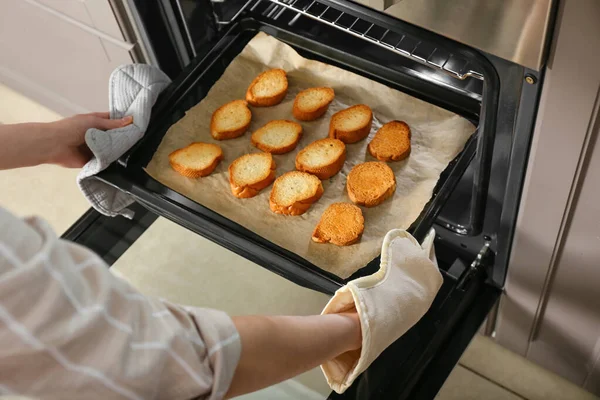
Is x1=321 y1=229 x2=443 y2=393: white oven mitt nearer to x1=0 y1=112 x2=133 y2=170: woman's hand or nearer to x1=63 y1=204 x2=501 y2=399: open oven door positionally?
x1=63 y1=204 x2=501 y2=399: open oven door

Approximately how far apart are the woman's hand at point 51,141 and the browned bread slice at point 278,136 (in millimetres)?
206

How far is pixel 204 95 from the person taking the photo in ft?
3.91

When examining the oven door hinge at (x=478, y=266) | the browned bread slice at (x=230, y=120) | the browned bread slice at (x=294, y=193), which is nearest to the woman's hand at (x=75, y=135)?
the browned bread slice at (x=230, y=120)

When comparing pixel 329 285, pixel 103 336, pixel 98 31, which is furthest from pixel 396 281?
pixel 98 31

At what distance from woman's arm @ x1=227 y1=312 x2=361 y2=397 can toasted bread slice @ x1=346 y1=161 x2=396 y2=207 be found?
258 millimetres

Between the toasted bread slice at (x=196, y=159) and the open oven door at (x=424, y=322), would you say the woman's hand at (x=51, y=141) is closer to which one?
the toasted bread slice at (x=196, y=159)

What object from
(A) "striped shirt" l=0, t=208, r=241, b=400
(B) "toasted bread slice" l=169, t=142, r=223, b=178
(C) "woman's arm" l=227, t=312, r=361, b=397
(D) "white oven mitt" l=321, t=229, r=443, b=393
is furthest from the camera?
(B) "toasted bread slice" l=169, t=142, r=223, b=178

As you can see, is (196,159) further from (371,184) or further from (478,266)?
(478,266)

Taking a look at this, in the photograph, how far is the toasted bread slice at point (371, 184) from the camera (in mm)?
1028

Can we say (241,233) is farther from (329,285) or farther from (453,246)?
(453,246)

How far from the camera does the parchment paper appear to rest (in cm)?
102

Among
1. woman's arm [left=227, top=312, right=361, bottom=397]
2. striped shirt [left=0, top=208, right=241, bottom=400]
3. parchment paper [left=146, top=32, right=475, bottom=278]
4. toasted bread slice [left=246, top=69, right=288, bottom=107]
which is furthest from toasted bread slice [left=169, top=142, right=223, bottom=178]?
striped shirt [left=0, top=208, right=241, bottom=400]

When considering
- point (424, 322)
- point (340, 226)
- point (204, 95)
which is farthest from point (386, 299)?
point (204, 95)

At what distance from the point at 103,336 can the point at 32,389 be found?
6cm
